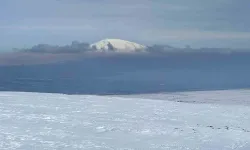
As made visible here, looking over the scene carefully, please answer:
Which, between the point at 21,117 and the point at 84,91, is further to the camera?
the point at 84,91

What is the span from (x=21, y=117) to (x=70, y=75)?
15032 millimetres

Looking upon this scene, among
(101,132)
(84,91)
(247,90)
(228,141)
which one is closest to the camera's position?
(228,141)

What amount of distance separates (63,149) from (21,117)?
412 cm

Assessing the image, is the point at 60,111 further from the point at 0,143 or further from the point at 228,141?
the point at 228,141

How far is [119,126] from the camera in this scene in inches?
428

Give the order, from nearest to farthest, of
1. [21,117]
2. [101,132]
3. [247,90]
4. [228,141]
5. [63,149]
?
[63,149]
[228,141]
[101,132]
[21,117]
[247,90]

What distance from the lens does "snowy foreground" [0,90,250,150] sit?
8.76m

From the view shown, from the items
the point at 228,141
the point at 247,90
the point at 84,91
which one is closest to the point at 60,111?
the point at 228,141

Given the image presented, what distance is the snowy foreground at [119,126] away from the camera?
28.7 feet

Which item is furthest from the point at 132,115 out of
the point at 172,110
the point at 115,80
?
the point at 115,80

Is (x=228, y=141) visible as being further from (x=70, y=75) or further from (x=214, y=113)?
(x=70, y=75)

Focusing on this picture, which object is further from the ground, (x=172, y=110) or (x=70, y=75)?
(x=70, y=75)

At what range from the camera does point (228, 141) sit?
9.38 meters

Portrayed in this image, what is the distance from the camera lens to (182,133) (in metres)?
10.1
